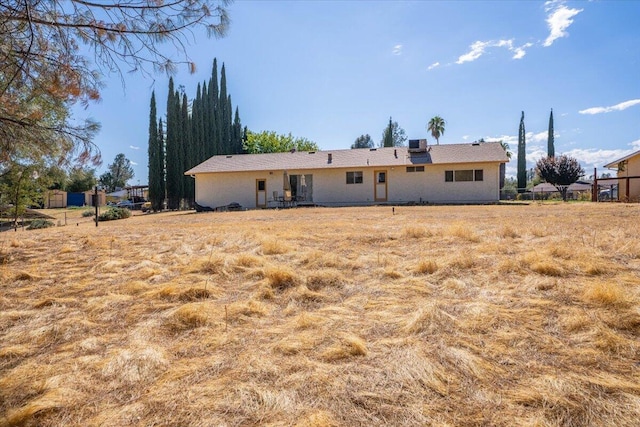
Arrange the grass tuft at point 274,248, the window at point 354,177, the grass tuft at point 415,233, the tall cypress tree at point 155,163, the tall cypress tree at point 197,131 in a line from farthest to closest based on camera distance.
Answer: the tall cypress tree at point 197,131 < the tall cypress tree at point 155,163 < the window at point 354,177 < the grass tuft at point 415,233 < the grass tuft at point 274,248

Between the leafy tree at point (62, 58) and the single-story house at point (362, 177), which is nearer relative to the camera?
the leafy tree at point (62, 58)

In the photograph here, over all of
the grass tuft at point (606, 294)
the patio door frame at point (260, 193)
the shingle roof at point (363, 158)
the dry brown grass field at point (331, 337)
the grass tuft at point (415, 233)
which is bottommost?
the dry brown grass field at point (331, 337)

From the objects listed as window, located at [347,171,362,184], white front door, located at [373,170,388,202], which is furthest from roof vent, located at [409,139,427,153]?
window, located at [347,171,362,184]

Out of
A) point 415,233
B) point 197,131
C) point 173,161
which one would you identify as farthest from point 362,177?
point 197,131

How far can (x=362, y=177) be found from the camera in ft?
67.4

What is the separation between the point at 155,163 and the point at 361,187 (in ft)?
58.2

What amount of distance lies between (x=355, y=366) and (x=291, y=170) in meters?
19.2

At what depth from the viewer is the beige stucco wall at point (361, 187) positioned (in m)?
19.3

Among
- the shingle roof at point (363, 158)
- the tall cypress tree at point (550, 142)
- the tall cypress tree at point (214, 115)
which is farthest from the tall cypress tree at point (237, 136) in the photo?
the tall cypress tree at point (550, 142)

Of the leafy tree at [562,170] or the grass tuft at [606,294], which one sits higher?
the leafy tree at [562,170]

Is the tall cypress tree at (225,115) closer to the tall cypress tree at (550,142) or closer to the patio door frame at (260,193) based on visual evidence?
the patio door frame at (260,193)

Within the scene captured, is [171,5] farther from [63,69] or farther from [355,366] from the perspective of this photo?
[355,366]

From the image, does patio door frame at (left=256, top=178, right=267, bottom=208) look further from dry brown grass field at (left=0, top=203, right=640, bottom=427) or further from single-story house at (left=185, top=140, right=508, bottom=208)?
dry brown grass field at (left=0, top=203, right=640, bottom=427)

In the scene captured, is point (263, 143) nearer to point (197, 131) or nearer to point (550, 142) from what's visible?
point (197, 131)
